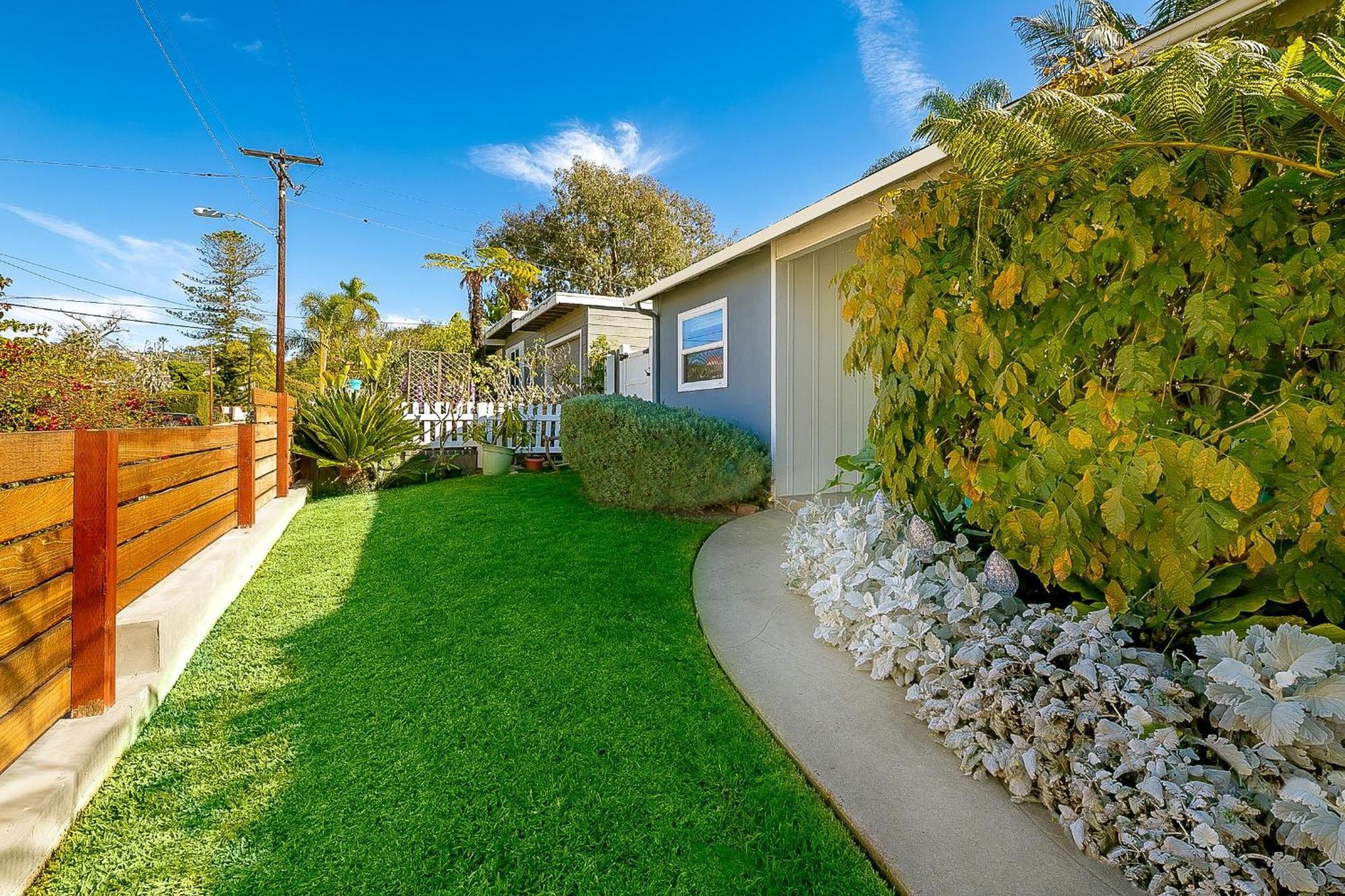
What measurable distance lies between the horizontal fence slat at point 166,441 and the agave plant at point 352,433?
10.5 feet

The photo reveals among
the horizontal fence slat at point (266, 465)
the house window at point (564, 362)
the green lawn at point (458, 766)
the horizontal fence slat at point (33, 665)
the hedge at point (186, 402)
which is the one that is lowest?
the green lawn at point (458, 766)

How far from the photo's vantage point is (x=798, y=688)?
99.5 inches

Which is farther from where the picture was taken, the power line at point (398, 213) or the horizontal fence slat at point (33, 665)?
the power line at point (398, 213)

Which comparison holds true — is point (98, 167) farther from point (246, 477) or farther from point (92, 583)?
point (92, 583)

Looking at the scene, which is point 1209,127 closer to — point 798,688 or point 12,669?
point 798,688

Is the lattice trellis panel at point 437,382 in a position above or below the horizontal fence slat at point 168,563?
above

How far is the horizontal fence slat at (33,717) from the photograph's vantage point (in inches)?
64.1

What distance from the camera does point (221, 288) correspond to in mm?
28422

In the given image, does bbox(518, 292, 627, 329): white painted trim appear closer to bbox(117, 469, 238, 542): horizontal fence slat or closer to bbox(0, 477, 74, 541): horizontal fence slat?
bbox(117, 469, 238, 542): horizontal fence slat

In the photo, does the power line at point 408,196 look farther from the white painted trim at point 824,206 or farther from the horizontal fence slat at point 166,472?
the horizontal fence slat at point 166,472

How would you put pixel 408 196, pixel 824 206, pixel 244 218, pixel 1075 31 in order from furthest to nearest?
1. pixel 408 196
2. pixel 1075 31
3. pixel 244 218
4. pixel 824 206

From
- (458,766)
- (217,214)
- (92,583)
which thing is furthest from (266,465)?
(217,214)

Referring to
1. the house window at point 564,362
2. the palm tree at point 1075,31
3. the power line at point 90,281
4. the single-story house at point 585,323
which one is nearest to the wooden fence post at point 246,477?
the single-story house at point 585,323

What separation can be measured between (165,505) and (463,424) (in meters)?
7.04
